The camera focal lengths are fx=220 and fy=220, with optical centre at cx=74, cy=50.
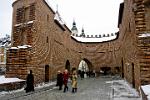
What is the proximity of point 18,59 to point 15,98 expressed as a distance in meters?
6.43

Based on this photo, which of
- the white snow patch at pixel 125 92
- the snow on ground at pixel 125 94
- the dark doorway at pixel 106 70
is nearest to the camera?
the snow on ground at pixel 125 94

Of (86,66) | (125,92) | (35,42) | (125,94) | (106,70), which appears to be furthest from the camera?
(86,66)

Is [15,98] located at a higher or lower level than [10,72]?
lower

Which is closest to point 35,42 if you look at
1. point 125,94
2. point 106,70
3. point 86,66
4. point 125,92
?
point 125,92

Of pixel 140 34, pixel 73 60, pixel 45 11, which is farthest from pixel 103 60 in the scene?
pixel 140 34

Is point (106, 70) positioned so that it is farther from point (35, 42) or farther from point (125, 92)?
point (125, 92)

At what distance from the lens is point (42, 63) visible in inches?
783

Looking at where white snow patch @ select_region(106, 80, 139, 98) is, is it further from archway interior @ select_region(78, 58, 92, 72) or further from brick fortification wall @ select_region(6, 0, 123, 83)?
archway interior @ select_region(78, 58, 92, 72)

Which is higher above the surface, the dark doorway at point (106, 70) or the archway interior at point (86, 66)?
the archway interior at point (86, 66)

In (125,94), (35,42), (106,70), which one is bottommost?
(125,94)

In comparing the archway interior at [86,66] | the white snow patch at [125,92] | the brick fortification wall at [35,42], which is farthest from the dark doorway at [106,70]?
the white snow patch at [125,92]

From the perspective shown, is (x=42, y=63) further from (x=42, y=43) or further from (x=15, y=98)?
(x=15, y=98)

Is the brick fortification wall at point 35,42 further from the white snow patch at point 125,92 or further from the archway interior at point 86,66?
the archway interior at point 86,66

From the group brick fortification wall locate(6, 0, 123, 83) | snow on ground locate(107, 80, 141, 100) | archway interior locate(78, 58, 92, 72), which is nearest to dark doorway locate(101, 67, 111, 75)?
archway interior locate(78, 58, 92, 72)
